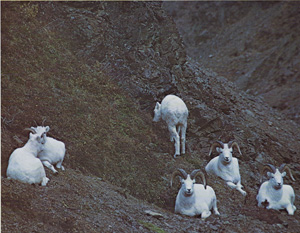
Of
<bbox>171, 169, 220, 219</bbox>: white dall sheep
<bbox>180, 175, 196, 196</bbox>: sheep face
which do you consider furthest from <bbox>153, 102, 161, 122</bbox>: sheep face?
<bbox>180, 175, 196, 196</bbox>: sheep face

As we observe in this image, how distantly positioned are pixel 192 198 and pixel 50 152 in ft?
13.4

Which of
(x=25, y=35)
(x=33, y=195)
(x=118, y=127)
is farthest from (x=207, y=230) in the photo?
(x=25, y=35)

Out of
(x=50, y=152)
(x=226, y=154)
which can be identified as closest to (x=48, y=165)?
(x=50, y=152)

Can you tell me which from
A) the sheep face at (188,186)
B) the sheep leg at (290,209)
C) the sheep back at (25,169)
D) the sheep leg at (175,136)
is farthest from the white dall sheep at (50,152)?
the sheep leg at (290,209)

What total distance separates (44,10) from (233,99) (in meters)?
11.2

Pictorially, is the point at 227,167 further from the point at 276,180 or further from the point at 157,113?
the point at 157,113

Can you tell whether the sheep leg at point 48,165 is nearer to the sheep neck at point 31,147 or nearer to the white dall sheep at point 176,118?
the sheep neck at point 31,147

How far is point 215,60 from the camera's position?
4453cm

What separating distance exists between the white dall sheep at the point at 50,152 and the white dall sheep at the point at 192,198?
10.9 ft

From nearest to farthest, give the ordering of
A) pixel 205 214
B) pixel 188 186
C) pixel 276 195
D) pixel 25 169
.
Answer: pixel 25 169, pixel 188 186, pixel 205 214, pixel 276 195

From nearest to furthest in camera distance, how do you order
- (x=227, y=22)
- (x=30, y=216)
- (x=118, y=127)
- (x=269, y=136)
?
(x=30, y=216), (x=118, y=127), (x=269, y=136), (x=227, y=22)

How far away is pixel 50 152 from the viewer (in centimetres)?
1144

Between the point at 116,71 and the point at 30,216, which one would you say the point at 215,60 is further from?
the point at 30,216

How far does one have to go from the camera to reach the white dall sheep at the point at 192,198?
41.3 ft
